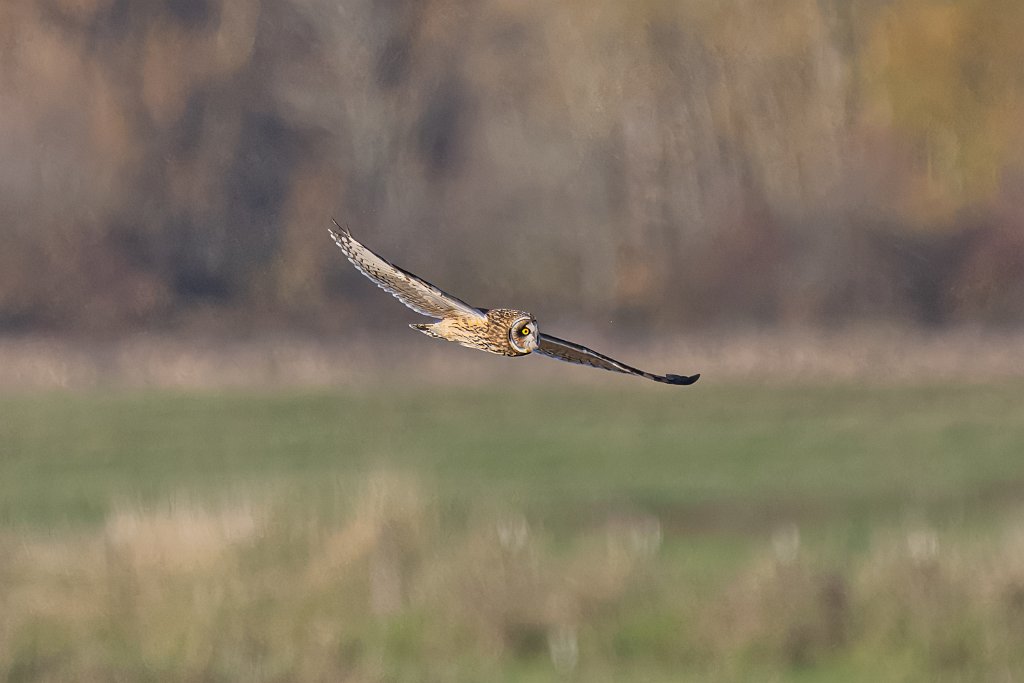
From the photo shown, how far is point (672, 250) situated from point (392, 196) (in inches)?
160

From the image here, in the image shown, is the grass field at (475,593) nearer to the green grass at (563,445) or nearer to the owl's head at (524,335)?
the green grass at (563,445)

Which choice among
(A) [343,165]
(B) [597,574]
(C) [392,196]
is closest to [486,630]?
(B) [597,574]

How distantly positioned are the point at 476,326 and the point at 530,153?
2795cm

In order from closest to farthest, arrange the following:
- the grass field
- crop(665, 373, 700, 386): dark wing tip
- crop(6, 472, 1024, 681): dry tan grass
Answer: crop(665, 373, 700, 386): dark wing tip < the grass field < crop(6, 472, 1024, 681): dry tan grass

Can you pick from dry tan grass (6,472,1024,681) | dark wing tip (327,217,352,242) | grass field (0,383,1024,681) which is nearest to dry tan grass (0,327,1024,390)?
grass field (0,383,1024,681)

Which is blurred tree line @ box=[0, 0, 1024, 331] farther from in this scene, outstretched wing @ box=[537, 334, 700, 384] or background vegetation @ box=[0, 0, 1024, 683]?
outstretched wing @ box=[537, 334, 700, 384]

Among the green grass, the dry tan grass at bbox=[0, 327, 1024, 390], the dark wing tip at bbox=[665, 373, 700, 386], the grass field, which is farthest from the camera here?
the dry tan grass at bbox=[0, 327, 1024, 390]

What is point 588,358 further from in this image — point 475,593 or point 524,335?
point 475,593

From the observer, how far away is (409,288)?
4.92 m

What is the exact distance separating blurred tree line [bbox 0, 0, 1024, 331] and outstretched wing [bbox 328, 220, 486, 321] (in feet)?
76.3

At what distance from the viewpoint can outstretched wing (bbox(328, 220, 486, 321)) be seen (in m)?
4.78

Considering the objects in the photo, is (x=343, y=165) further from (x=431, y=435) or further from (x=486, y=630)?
(x=486, y=630)

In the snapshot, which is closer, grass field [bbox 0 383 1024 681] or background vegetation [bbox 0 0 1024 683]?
grass field [bbox 0 383 1024 681]

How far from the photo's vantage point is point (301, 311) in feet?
102
